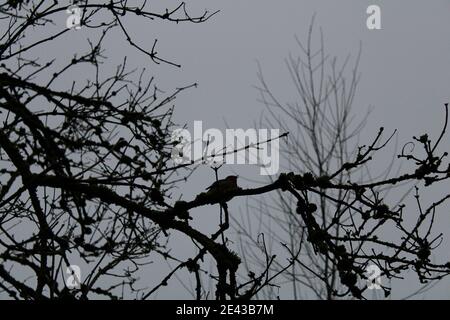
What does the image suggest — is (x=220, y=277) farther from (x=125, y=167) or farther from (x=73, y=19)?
(x=73, y=19)

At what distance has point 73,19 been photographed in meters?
5.43

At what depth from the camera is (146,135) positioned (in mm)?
4980

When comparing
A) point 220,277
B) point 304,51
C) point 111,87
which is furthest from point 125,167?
point 304,51

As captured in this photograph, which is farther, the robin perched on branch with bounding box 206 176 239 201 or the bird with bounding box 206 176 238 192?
the bird with bounding box 206 176 238 192

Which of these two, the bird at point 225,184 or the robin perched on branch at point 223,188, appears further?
the bird at point 225,184
